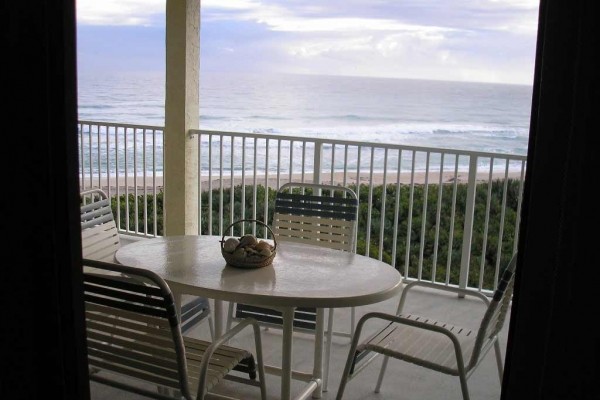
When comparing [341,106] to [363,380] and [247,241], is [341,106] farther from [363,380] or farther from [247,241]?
[247,241]

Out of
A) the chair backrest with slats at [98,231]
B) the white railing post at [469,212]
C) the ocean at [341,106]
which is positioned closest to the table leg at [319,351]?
the chair backrest with slats at [98,231]

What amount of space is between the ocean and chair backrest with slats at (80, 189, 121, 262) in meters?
14.9

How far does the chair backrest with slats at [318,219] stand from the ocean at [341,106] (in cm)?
1470

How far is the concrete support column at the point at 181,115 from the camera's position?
5.16 metres

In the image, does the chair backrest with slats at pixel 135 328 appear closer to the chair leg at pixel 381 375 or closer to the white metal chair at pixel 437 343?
the white metal chair at pixel 437 343

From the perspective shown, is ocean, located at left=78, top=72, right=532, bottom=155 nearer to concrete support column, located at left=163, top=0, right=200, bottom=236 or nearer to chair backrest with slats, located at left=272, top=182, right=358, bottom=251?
concrete support column, located at left=163, top=0, right=200, bottom=236

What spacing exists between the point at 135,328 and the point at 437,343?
126 centimetres

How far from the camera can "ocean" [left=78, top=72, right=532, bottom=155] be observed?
18.1m

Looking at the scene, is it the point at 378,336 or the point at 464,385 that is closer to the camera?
the point at 464,385

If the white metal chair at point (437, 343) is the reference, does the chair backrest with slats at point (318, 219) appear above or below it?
above

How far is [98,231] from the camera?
3459 millimetres

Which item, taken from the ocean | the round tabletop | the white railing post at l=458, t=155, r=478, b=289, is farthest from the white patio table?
the ocean

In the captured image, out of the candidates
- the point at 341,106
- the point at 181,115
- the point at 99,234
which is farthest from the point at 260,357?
the point at 341,106

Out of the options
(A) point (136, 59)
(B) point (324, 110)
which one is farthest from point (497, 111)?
(A) point (136, 59)
